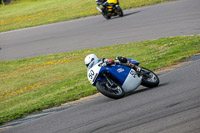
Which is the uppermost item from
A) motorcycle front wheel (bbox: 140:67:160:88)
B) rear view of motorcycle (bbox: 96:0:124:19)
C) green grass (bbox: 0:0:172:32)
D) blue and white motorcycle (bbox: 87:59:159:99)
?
blue and white motorcycle (bbox: 87:59:159:99)

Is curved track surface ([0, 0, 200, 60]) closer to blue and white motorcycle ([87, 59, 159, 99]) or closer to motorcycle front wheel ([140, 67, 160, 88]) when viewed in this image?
motorcycle front wheel ([140, 67, 160, 88])

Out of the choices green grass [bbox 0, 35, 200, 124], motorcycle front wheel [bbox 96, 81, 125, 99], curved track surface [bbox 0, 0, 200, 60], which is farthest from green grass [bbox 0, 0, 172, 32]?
motorcycle front wheel [bbox 96, 81, 125, 99]

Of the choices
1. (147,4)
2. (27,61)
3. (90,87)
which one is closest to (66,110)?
(90,87)

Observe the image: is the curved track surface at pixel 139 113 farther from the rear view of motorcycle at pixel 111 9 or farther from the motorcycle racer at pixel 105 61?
the rear view of motorcycle at pixel 111 9

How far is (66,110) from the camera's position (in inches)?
383

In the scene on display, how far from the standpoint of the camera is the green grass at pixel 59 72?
11.6m

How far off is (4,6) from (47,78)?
4569 cm

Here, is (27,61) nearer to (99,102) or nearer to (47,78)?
(47,78)

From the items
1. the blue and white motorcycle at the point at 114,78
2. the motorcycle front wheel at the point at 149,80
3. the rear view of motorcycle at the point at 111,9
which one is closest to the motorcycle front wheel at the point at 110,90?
the blue and white motorcycle at the point at 114,78

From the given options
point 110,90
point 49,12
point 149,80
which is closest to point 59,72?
point 149,80

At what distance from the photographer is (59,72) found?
16359 millimetres

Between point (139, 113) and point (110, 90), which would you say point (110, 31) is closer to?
point (110, 90)

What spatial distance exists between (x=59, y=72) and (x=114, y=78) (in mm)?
7132

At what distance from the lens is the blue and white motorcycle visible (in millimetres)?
9336
